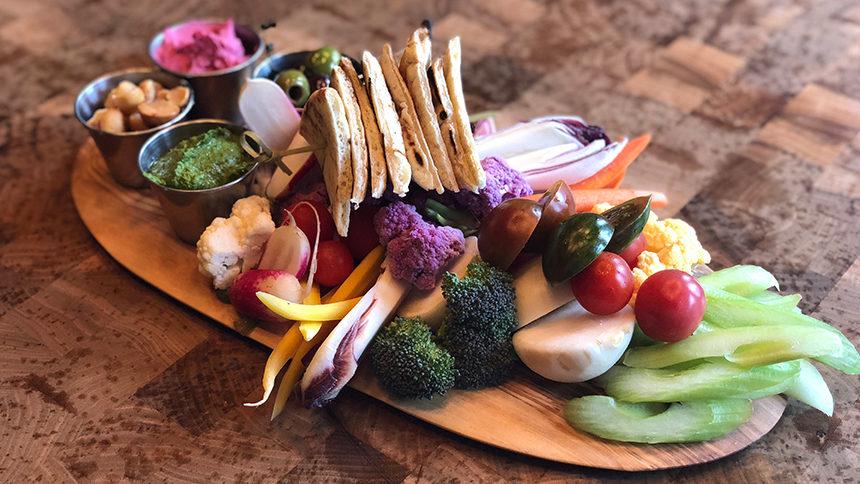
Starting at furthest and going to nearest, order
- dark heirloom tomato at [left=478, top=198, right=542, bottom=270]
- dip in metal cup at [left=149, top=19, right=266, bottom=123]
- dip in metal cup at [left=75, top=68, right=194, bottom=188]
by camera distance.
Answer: dip in metal cup at [left=149, top=19, right=266, bottom=123] < dip in metal cup at [left=75, top=68, right=194, bottom=188] < dark heirloom tomato at [left=478, top=198, right=542, bottom=270]

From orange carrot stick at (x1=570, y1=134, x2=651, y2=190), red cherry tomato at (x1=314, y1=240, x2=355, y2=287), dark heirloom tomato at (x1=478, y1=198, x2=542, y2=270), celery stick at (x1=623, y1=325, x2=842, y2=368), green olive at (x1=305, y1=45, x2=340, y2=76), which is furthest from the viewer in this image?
green olive at (x1=305, y1=45, x2=340, y2=76)

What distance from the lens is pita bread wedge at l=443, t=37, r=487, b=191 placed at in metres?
1.86

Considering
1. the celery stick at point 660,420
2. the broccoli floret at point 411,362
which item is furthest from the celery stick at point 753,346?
the broccoli floret at point 411,362

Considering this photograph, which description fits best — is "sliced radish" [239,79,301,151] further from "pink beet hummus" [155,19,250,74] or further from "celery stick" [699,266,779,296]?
"celery stick" [699,266,779,296]

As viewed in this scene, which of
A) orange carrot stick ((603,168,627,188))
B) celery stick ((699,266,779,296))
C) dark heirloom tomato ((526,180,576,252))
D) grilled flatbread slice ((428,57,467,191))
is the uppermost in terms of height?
grilled flatbread slice ((428,57,467,191))

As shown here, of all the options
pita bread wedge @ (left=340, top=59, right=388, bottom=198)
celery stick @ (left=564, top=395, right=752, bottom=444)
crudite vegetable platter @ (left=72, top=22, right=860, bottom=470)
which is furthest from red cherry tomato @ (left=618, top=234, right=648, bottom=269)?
pita bread wedge @ (left=340, top=59, right=388, bottom=198)

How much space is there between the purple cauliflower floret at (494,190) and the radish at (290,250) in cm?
43

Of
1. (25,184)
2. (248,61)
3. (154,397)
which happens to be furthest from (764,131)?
(25,184)

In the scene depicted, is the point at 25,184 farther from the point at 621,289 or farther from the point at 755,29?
the point at 755,29

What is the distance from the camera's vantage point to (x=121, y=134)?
2326 millimetres

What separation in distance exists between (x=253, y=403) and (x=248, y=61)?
4.46 feet

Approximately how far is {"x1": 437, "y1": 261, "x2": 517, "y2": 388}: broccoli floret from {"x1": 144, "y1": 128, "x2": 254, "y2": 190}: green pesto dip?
2.56 ft

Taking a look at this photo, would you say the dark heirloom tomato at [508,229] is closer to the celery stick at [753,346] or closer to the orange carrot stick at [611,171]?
the celery stick at [753,346]

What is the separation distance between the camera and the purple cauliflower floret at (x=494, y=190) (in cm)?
194
